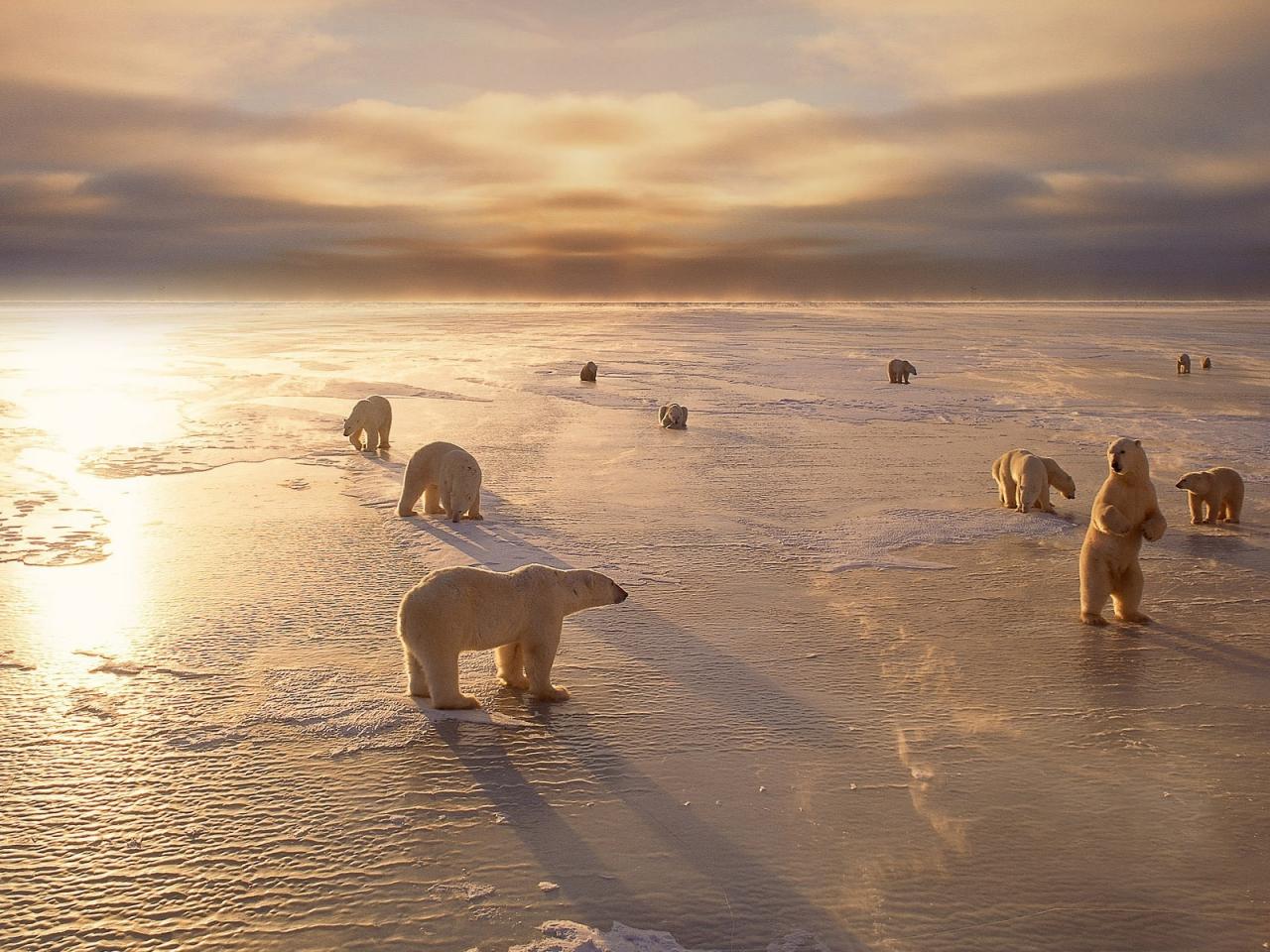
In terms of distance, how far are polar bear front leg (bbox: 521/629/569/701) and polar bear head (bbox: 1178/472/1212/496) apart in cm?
741

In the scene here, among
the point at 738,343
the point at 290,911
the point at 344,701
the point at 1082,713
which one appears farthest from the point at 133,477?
the point at 738,343

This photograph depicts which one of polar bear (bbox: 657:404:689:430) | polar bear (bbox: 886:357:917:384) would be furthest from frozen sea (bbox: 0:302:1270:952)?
polar bear (bbox: 886:357:917:384)

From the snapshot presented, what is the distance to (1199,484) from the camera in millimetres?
9945

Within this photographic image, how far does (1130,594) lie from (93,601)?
763 cm

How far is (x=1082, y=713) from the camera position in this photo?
5.53 metres

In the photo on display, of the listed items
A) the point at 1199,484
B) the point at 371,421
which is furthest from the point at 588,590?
the point at 371,421

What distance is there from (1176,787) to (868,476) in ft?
25.9

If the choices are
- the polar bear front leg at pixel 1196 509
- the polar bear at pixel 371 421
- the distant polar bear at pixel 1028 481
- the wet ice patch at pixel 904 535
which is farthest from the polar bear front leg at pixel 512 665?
the polar bear at pixel 371 421

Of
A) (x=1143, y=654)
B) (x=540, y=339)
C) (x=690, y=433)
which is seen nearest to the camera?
(x=1143, y=654)

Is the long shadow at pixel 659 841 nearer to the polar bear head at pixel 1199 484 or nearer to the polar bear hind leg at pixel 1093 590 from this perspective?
the polar bear hind leg at pixel 1093 590

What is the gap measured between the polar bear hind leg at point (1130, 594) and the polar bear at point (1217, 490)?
343cm

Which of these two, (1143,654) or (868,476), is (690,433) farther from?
(1143,654)

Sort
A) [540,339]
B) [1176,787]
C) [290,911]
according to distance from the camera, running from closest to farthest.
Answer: [290,911] < [1176,787] < [540,339]

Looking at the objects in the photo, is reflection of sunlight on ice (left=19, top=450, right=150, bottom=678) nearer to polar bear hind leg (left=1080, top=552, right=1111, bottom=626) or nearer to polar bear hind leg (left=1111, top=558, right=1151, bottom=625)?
polar bear hind leg (left=1080, top=552, right=1111, bottom=626)
